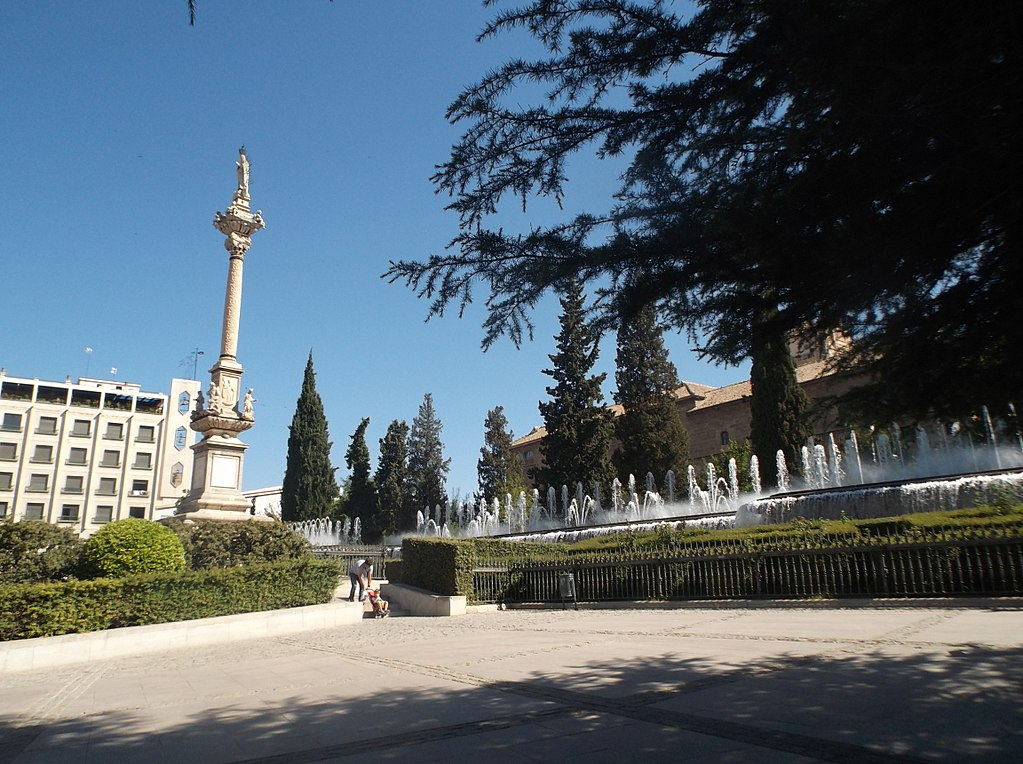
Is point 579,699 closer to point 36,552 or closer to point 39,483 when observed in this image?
point 36,552

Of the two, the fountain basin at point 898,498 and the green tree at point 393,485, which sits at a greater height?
the green tree at point 393,485

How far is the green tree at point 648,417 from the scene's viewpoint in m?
39.4

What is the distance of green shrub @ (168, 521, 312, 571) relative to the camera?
1553cm

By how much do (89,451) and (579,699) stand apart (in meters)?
75.8

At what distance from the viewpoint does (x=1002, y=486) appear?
54.3ft

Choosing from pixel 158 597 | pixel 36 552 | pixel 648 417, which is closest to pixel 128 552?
pixel 158 597

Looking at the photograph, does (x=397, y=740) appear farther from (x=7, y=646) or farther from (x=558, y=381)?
(x=558, y=381)

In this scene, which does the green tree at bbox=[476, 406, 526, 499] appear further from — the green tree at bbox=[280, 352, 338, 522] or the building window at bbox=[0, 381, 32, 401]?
the building window at bbox=[0, 381, 32, 401]

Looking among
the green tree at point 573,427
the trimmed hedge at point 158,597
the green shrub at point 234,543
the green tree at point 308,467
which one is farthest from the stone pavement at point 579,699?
the green tree at point 308,467

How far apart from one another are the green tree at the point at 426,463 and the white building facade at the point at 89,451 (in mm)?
26804

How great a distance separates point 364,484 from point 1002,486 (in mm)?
43056

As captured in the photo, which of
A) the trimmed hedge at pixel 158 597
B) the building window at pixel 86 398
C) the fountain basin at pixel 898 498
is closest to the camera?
the trimmed hedge at pixel 158 597

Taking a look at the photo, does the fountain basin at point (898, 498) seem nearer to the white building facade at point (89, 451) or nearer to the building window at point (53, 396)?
the white building facade at point (89, 451)

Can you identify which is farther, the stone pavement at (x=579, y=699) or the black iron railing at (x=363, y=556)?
the black iron railing at (x=363, y=556)
